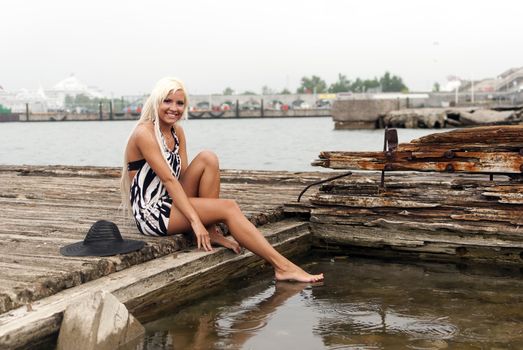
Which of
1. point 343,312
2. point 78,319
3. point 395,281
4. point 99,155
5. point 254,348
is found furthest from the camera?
point 99,155

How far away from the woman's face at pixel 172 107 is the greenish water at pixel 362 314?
4.27 ft

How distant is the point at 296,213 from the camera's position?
22.1 ft

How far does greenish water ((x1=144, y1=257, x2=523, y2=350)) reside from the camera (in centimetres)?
426

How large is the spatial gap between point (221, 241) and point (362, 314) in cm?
117

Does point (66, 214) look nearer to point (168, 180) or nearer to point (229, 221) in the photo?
point (168, 180)

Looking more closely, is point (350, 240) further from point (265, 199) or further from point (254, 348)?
point (254, 348)

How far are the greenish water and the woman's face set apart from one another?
1.30 m

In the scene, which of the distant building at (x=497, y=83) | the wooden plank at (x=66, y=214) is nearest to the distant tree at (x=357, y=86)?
the distant building at (x=497, y=83)

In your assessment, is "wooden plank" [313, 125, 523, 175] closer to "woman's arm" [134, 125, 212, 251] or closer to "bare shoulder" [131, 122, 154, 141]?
"woman's arm" [134, 125, 212, 251]

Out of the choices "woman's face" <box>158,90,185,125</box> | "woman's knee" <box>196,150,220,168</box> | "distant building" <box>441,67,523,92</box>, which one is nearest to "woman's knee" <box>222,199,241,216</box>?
"woman's knee" <box>196,150,220,168</box>

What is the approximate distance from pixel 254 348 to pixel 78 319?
1.04m

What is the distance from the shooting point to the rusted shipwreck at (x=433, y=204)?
5.81 metres

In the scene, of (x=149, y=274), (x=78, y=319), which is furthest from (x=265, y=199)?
(x=78, y=319)

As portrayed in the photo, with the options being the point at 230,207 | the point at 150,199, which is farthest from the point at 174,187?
the point at 230,207
